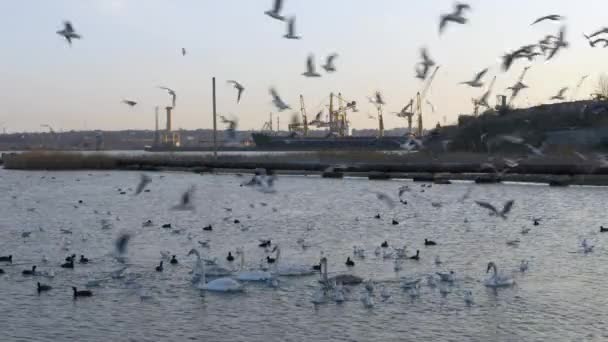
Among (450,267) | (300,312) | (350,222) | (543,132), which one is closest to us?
(300,312)

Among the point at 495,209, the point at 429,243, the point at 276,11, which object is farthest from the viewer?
the point at 429,243

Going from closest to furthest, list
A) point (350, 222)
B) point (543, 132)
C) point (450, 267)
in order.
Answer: point (450, 267), point (350, 222), point (543, 132)

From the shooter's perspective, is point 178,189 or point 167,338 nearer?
point 167,338

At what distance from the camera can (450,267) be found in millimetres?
23281

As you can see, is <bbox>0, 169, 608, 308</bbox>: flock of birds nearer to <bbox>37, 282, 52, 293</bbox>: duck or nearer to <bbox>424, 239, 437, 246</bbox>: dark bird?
<bbox>37, 282, 52, 293</bbox>: duck

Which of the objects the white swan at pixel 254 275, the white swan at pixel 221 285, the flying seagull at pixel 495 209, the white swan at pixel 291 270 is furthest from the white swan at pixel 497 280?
the white swan at pixel 221 285

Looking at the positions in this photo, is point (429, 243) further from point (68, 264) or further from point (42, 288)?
point (42, 288)

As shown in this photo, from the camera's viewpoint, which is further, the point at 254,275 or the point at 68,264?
the point at 68,264

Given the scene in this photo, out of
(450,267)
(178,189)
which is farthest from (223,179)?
(450,267)

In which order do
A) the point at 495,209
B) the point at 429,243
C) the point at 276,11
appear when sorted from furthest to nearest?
the point at 429,243
the point at 495,209
the point at 276,11

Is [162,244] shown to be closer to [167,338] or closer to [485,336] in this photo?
[167,338]

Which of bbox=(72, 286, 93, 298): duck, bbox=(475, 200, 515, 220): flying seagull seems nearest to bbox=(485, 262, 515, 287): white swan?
bbox=(475, 200, 515, 220): flying seagull

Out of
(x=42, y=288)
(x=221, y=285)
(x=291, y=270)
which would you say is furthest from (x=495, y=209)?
(x=42, y=288)

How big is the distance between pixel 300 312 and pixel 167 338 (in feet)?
8.98
